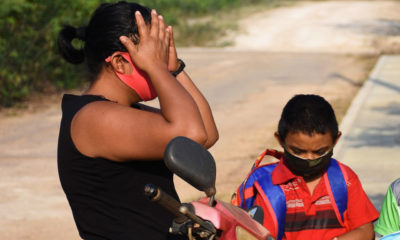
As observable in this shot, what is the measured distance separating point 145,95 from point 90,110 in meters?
0.24

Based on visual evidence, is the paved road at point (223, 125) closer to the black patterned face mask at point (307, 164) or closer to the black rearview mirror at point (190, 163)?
the black patterned face mask at point (307, 164)

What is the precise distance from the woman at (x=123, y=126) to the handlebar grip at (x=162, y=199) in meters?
0.35

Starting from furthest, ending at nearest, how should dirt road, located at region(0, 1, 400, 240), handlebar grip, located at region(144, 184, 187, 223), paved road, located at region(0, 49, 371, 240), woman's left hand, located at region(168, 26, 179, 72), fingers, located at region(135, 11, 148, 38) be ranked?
dirt road, located at region(0, 1, 400, 240) → paved road, located at region(0, 49, 371, 240) → woman's left hand, located at region(168, 26, 179, 72) → fingers, located at region(135, 11, 148, 38) → handlebar grip, located at region(144, 184, 187, 223)

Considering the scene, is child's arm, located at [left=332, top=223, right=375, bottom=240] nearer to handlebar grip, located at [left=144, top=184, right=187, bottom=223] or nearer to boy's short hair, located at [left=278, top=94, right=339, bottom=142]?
boy's short hair, located at [left=278, top=94, right=339, bottom=142]

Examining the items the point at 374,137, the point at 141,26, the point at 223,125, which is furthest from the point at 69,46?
the point at 223,125

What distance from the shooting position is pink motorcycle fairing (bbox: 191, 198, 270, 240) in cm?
193

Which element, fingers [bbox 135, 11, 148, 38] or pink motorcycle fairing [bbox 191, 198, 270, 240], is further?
fingers [bbox 135, 11, 148, 38]

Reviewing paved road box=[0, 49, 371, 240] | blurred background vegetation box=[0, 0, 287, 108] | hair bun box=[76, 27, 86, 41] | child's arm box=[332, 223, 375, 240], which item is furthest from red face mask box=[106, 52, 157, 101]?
blurred background vegetation box=[0, 0, 287, 108]

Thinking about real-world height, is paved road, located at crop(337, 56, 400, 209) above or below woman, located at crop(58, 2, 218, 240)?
below

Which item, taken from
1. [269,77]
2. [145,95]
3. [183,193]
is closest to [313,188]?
[145,95]

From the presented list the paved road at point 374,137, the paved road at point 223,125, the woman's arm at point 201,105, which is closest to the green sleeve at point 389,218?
the woman's arm at point 201,105

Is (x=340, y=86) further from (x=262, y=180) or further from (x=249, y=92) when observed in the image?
(x=262, y=180)

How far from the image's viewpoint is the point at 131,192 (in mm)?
2346

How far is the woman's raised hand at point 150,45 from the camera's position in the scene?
2.27 meters
